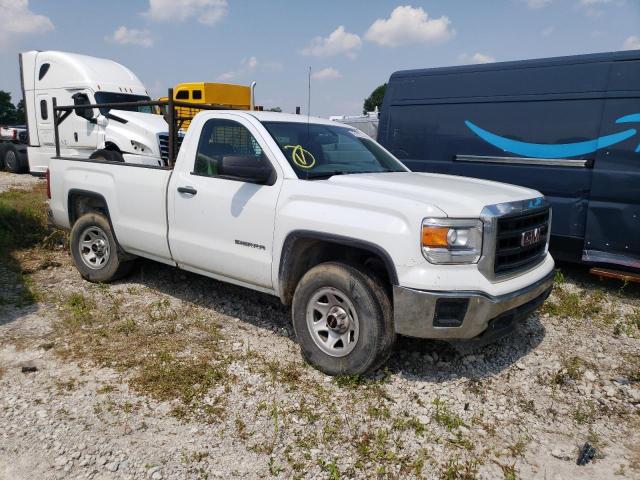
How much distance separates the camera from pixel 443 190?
11.8 ft

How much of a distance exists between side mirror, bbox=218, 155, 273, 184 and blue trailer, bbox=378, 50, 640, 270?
3.54 meters

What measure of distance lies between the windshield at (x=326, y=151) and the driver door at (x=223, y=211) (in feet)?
0.62

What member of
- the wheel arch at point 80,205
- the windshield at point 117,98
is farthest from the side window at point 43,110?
the wheel arch at point 80,205

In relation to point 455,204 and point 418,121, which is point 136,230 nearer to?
point 455,204

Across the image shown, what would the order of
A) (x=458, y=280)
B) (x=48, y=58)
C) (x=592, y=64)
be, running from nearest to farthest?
(x=458, y=280) → (x=592, y=64) → (x=48, y=58)

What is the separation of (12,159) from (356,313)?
17638 mm

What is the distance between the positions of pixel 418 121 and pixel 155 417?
17.0 ft

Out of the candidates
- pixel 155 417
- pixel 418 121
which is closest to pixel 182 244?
pixel 155 417

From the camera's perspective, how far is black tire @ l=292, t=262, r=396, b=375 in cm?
346

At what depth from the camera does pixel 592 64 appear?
220 inches

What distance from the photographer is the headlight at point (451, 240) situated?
320cm

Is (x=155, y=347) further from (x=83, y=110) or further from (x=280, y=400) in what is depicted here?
(x=83, y=110)

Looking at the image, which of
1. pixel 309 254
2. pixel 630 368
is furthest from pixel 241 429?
pixel 630 368

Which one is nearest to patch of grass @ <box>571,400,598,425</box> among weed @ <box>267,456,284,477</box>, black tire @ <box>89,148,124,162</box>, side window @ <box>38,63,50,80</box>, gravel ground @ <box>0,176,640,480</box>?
gravel ground @ <box>0,176,640,480</box>
